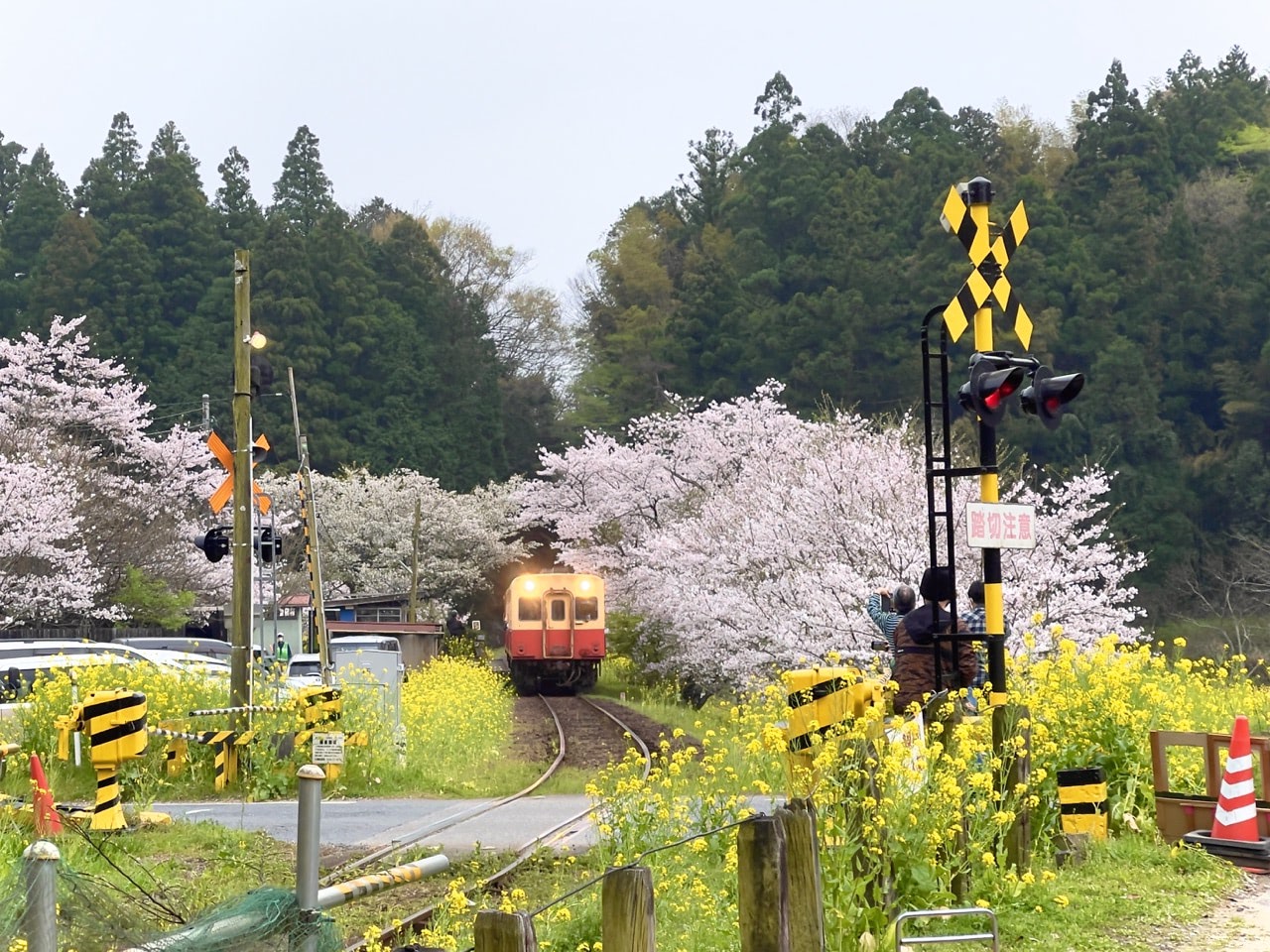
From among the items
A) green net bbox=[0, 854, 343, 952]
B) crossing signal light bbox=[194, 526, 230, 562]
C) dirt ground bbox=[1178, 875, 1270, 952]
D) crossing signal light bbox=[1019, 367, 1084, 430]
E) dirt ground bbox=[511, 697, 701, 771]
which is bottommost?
dirt ground bbox=[511, 697, 701, 771]

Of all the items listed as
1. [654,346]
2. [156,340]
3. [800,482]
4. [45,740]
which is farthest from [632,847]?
[156,340]

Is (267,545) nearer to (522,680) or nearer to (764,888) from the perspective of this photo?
(764,888)

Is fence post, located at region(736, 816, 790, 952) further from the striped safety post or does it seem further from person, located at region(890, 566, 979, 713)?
person, located at region(890, 566, 979, 713)

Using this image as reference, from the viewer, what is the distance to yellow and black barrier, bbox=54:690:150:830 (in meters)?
9.76

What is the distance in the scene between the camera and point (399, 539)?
4659 cm

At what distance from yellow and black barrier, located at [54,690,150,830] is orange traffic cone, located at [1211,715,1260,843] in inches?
266

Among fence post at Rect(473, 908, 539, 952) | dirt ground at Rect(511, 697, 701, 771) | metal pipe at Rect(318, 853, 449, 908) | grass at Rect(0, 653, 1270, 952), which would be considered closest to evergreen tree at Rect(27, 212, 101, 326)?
dirt ground at Rect(511, 697, 701, 771)

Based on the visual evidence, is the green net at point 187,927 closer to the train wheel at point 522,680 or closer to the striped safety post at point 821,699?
the striped safety post at point 821,699

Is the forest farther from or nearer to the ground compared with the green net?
farther from the ground

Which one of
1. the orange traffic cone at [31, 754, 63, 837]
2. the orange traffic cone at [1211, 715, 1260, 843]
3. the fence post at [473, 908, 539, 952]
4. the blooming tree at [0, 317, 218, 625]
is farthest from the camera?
the blooming tree at [0, 317, 218, 625]

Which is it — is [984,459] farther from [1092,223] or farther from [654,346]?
[654,346]

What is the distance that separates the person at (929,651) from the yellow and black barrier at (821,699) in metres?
0.94

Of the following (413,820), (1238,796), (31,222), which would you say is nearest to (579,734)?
(413,820)

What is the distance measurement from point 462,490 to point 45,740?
3948 centimetres
